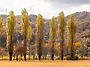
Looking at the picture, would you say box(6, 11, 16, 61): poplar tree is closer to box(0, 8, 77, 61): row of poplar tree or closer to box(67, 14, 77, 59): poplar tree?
box(0, 8, 77, 61): row of poplar tree

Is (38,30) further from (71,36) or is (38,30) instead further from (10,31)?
(71,36)

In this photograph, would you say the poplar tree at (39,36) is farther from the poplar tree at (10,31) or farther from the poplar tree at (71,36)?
the poplar tree at (71,36)

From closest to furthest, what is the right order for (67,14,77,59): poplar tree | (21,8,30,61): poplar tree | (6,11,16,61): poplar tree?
1. (6,11,16,61): poplar tree
2. (21,8,30,61): poplar tree
3. (67,14,77,59): poplar tree

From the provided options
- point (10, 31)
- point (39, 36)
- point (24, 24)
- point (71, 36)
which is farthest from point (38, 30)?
point (71, 36)

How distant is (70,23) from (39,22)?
15.8 meters

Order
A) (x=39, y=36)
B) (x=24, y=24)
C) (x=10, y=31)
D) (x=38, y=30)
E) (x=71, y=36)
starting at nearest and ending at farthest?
(x=10, y=31)
(x=24, y=24)
(x=39, y=36)
(x=38, y=30)
(x=71, y=36)

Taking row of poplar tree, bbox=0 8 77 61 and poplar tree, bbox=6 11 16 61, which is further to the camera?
row of poplar tree, bbox=0 8 77 61

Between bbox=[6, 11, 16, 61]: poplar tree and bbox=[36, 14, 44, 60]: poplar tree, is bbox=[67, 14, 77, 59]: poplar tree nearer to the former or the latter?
bbox=[36, 14, 44, 60]: poplar tree

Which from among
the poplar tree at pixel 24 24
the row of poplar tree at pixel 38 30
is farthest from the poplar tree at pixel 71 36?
the poplar tree at pixel 24 24

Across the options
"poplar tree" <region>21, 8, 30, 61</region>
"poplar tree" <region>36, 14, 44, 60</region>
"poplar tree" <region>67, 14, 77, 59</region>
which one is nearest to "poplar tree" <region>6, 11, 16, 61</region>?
"poplar tree" <region>21, 8, 30, 61</region>

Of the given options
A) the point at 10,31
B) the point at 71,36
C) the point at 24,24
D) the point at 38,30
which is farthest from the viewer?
the point at 71,36

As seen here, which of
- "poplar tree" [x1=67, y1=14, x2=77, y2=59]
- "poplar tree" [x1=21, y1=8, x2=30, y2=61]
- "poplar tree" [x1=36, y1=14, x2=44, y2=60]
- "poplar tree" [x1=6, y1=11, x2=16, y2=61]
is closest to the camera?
"poplar tree" [x1=6, y1=11, x2=16, y2=61]

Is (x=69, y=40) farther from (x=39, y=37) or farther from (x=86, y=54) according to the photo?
(x=86, y=54)

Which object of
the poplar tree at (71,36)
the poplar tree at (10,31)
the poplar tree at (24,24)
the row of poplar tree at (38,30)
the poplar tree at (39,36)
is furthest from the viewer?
the poplar tree at (71,36)
